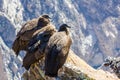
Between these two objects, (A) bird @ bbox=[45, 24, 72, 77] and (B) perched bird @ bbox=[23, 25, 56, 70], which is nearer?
(A) bird @ bbox=[45, 24, 72, 77]

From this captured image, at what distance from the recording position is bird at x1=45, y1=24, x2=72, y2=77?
60.1ft

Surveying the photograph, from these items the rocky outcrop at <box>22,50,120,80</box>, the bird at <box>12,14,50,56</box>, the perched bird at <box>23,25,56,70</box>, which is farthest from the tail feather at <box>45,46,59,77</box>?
the bird at <box>12,14,50,56</box>

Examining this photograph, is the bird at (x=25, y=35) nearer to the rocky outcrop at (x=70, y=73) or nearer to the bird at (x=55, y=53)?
the rocky outcrop at (x=70, y=73)

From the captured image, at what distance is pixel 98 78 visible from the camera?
17109 millimetres

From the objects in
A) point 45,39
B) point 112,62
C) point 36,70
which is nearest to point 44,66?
point 36,70

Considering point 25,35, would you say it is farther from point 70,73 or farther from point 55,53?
point 70,73

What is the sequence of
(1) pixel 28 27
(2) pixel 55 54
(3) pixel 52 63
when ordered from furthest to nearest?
(1) pixel 28 27
(2) pixel 55 54
(3) pixel 52 63

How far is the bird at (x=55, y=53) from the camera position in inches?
722

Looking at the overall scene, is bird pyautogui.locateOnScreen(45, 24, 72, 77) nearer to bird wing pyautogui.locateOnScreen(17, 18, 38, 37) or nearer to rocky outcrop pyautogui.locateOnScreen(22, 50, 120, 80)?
rocky outcrop pyautogui.locateOnScreen(22, 50, 120, 80)

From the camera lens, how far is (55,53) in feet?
61.8

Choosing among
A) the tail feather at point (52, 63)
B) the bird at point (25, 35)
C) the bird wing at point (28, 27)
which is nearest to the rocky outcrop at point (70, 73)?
the tail feather at point (52, 63)

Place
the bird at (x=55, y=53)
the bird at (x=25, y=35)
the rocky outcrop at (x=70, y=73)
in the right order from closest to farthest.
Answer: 1. the rocky outcrop at (x=70, y=73)
2. the bird at (x=55, y=53)
3. the bird at (x=25, y=35)

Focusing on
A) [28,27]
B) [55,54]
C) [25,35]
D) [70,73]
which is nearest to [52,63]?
[55,54]

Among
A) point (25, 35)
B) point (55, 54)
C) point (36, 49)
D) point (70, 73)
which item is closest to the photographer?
point (70, 73)
